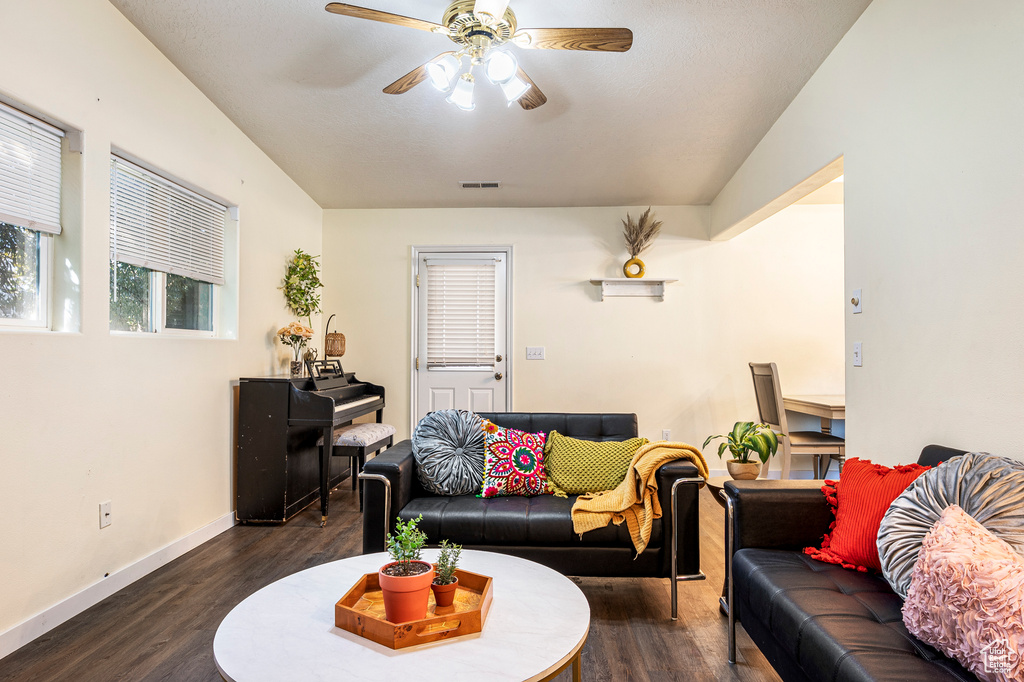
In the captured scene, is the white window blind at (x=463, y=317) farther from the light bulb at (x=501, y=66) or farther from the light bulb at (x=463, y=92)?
the light bulb at (x=501, y=66)

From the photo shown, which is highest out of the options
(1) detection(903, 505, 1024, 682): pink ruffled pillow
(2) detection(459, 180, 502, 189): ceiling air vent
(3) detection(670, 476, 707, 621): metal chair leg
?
(2) detection(459, 180, 502, 189): ceiling air vent

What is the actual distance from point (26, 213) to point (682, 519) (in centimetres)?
285

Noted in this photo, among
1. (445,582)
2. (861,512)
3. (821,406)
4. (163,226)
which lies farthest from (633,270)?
(445,582)

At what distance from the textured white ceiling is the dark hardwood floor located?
8.42 feet

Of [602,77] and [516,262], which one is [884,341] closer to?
[602,77]

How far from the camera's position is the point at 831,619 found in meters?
1.47

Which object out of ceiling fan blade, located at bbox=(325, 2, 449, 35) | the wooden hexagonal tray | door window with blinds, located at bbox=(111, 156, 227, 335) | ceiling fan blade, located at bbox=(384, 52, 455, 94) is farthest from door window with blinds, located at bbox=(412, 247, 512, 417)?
the wooden hexagonal tray

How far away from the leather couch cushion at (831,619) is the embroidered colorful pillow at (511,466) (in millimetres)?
1026

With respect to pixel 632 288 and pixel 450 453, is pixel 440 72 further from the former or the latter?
pixel 632 288

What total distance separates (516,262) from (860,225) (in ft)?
10.0

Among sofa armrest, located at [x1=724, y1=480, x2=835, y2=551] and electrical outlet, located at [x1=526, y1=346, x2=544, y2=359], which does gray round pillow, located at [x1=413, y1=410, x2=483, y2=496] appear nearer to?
sofa armrest, located at [x1=724, y1=480, x2=835, y2=551]

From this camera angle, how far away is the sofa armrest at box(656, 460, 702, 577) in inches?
94.3

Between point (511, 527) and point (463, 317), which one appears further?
point (463, 317)

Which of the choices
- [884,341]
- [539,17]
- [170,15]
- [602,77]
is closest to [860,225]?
[884,341]
